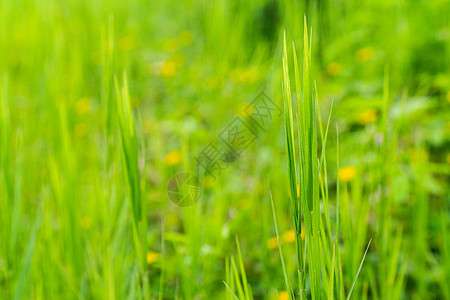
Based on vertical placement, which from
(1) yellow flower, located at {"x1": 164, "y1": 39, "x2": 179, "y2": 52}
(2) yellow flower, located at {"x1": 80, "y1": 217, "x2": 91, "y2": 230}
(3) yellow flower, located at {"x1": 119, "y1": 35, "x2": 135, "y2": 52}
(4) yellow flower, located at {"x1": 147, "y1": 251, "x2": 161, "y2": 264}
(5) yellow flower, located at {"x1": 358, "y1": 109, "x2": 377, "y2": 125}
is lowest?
(4) yellow flower, located at {"x1": 147, "y1": 251, "x2": 161, "y2": 264}

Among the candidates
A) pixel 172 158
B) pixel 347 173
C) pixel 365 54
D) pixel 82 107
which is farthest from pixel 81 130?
pixel 365 54

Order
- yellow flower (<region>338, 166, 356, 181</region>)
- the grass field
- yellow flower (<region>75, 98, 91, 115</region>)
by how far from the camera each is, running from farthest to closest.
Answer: yellow flower (<region>75, 98, 91, 115</region>) → yellow flower (<region>338, 166, 356, 181</region>) → the grass field

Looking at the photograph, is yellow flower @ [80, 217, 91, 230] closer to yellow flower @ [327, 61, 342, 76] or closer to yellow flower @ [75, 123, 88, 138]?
yellow flower @ [75, 123, 88, 138]

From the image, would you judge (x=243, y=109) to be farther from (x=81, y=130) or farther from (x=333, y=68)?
(x=81, y=130)

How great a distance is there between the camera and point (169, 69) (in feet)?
6.34

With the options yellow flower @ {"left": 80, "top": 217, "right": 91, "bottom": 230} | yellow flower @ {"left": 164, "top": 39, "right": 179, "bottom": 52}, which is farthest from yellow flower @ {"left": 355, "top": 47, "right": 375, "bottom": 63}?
yellow flower @ {"left": 80, "top": 217, "right": 91, "bottom": 230}

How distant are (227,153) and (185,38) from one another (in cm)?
101

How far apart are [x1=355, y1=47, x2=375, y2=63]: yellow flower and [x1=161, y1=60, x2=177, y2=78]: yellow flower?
0.80 m

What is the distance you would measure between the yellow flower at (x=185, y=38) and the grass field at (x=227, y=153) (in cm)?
1

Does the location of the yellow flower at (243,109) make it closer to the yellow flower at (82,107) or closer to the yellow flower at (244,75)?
the yellow flower at (244,75)

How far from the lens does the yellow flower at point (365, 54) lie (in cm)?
→ 164

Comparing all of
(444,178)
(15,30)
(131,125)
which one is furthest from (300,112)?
(15,30)

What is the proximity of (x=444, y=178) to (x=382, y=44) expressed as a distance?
61 centimetres

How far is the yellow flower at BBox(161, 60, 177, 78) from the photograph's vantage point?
192 cm
